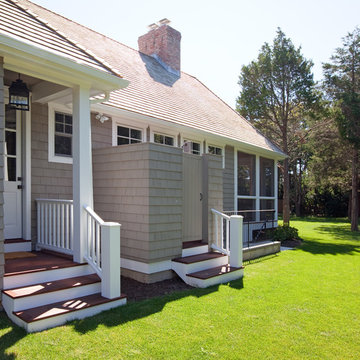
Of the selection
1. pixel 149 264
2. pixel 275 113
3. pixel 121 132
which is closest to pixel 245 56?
pixel 275 113

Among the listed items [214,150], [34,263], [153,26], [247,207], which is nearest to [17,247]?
[34,263]

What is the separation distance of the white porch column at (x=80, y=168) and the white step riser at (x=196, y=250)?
2136 mm

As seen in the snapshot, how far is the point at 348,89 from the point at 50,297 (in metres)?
16.6

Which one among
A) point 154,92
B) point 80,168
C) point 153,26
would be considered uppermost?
point 153,26

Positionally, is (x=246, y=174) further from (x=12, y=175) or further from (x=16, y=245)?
(x=16, y=245)

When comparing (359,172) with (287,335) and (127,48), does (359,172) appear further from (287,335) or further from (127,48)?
(287,335)

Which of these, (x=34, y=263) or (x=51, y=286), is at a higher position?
(x=34, y=263)

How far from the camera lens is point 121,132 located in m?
7.16

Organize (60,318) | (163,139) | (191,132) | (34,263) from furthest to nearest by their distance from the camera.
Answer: (191,132) < (163,139) < (34,263) < (60,318)

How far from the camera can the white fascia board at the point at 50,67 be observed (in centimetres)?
370

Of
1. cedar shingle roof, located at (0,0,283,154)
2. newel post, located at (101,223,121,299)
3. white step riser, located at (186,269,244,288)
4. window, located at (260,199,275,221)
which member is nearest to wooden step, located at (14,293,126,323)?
newel post, located at (101,223,121,299)

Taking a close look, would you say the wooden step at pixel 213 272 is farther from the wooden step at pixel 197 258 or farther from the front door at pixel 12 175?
the front door at pixel 12 175

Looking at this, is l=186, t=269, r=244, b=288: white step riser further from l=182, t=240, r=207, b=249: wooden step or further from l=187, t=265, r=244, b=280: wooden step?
l=182, t=240, r=207, b=249: wooden step

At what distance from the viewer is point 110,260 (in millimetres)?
4039
